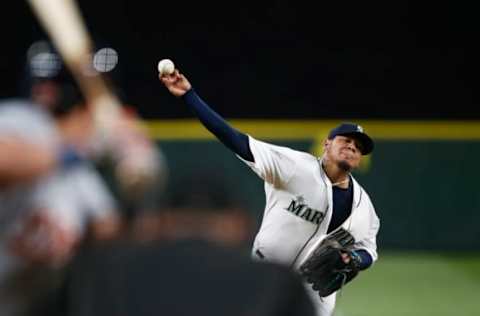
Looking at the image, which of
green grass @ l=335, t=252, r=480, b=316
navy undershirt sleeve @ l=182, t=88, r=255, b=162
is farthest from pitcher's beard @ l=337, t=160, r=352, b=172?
green grass @ l=335, t=252, r=480, b=316

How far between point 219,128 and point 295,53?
892cm

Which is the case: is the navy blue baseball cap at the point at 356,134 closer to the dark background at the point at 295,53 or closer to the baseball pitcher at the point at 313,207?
the baseball pitcher at the point at 313,207

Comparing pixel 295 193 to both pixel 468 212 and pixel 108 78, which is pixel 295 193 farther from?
pixel 468 212

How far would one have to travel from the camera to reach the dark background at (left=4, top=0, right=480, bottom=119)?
13.8m

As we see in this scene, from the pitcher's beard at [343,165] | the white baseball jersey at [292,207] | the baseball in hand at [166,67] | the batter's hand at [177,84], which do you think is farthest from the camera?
the pitcher's beard at [343,165]

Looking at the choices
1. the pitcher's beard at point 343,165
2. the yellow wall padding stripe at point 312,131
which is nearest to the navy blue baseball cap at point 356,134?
the pitcher's beard at point 343,165

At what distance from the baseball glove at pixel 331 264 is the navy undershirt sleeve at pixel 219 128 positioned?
62 cm

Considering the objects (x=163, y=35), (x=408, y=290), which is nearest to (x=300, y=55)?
(x=163, y=35)

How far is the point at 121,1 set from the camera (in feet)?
46.7

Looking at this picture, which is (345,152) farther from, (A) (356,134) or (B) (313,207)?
(B) (313,207)

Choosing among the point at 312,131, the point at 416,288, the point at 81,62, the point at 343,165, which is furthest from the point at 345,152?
the point at 312,131

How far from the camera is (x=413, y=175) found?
1183cm

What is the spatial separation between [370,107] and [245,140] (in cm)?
868

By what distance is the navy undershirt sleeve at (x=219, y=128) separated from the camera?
17.6 feet
